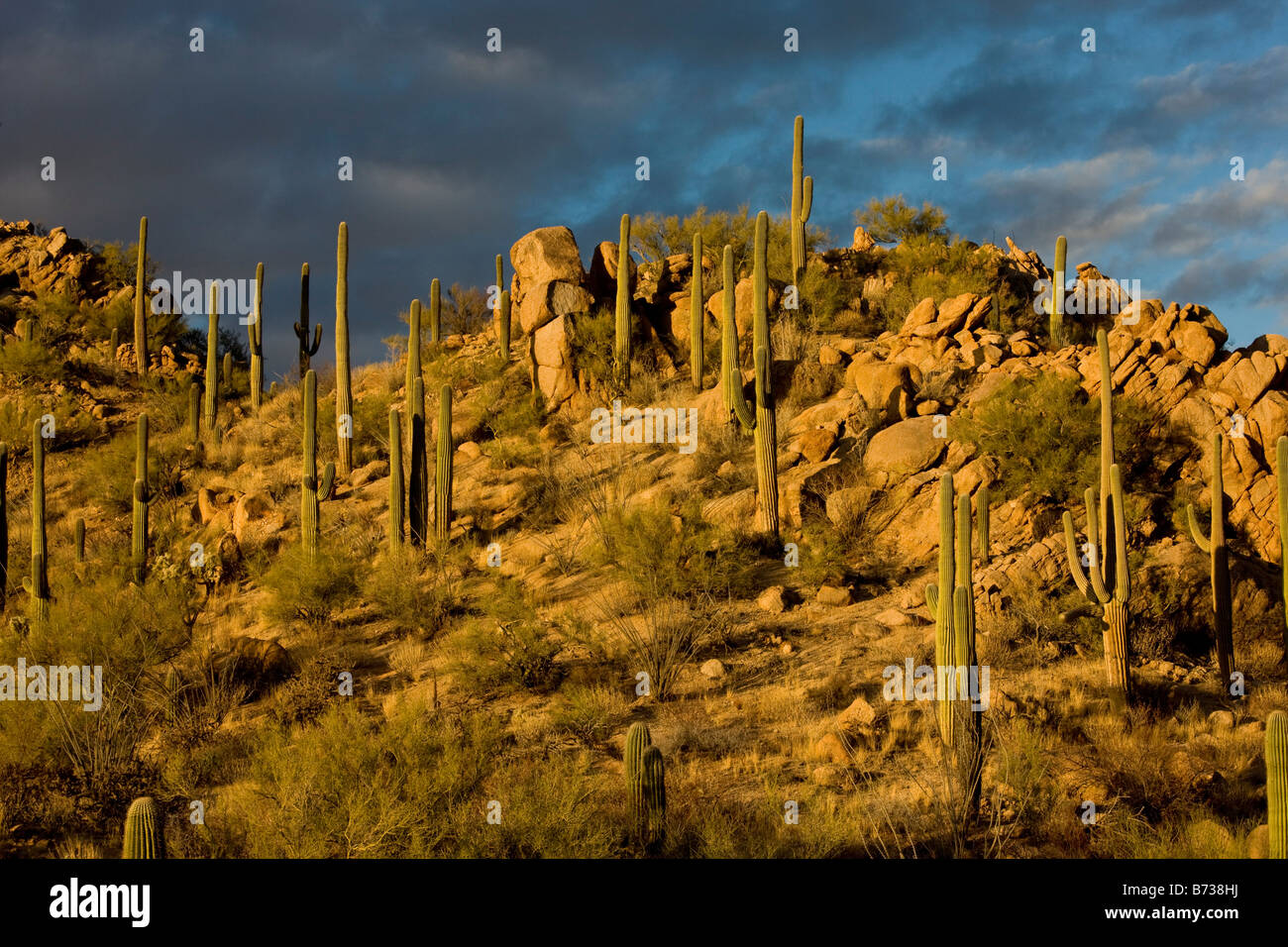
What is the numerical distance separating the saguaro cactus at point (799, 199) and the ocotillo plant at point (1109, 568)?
528 inches

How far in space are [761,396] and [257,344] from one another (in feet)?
56.2

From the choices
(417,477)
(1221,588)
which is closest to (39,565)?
(417,477)

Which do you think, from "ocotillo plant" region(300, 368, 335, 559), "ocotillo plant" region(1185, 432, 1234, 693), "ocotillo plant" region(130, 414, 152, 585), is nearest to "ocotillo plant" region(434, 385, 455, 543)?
"ocotillo plant" region(300, 368, 335, 559)

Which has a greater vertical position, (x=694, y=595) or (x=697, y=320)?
(x=697, y=320)

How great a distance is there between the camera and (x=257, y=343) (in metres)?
29.4

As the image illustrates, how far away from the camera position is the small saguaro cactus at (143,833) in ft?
25.7

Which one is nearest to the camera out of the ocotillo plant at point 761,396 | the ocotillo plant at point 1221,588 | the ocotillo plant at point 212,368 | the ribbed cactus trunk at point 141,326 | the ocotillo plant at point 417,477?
the ocotillo plant at point 1221,588

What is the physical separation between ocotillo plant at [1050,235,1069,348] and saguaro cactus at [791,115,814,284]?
5.78 meters

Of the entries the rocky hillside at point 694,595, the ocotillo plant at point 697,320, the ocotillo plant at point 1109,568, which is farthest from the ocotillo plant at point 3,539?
the ocotillo plant at point 1109,568

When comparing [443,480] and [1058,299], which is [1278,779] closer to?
[443,480]

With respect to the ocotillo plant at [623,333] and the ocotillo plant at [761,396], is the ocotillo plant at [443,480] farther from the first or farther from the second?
the ocotillo plant at [623,333]
